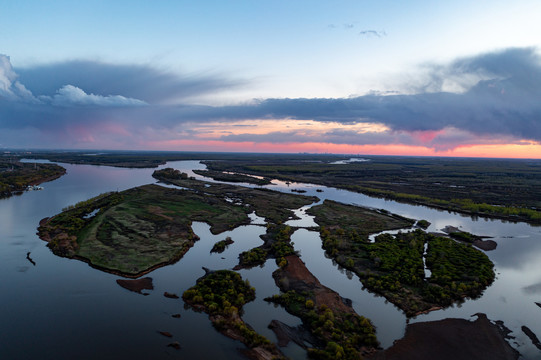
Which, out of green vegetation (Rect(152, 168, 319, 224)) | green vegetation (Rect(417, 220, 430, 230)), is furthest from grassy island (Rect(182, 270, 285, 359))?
green vegetation (Rect(417, 220, 430, 230))

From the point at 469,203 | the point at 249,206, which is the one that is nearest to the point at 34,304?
the point at 249,206

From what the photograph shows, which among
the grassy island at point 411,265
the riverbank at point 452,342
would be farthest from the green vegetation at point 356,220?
the riverbank at point 452,342

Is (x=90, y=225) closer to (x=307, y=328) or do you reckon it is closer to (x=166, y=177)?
(x=307, y=328)

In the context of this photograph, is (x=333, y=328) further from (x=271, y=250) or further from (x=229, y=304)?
(x=271, y=250)

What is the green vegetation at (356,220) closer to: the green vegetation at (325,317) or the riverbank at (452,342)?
the green vegetation at (325,317)

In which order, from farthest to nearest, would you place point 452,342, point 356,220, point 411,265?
1. point 356,220
2. point 411,265
3. point 452,342

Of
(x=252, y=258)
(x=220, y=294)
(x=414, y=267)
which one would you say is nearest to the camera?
(x=220, y=294)

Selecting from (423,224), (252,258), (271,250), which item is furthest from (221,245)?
(423,224)

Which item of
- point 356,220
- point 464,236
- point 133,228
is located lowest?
point 464,236
